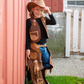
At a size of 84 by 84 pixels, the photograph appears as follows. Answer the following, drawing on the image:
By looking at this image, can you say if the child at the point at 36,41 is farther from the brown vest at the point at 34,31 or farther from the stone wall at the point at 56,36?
the stone wall at the point at 56,36

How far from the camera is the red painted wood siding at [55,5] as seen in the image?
4465 millimetres

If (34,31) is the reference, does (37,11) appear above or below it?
above

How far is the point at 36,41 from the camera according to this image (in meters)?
2.09

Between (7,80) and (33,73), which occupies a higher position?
(7,80)

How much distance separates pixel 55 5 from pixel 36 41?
109 inches

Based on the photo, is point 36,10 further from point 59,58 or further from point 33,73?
point 59,58

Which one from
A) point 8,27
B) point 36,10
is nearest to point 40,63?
point 36,10

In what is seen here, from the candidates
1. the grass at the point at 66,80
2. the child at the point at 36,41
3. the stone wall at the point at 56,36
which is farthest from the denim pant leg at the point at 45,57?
the stone wall at the point at 56,36

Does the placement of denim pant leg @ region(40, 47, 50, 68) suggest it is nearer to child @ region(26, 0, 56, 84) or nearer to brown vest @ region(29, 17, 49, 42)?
child @ region(26, 0, 56, 84)

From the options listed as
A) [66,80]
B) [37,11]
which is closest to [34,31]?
[37,11]

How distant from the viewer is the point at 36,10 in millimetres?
2086

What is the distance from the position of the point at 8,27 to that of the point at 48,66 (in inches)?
50.3

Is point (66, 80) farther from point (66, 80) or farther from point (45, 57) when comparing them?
point (45, 57)

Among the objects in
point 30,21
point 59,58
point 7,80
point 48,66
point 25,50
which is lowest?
point 59,58
